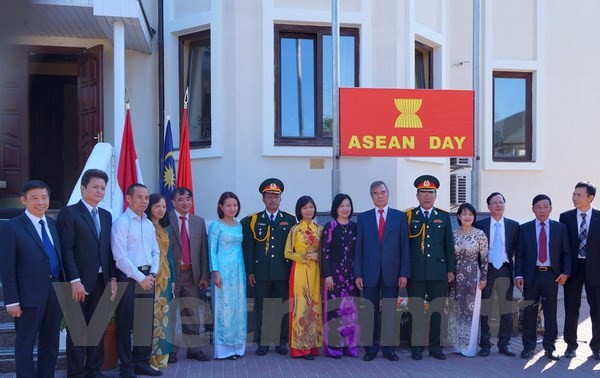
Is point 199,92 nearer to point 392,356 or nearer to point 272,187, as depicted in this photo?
point 272,187

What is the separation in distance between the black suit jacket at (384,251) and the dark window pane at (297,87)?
318cm

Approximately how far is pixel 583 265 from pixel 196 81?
6256mm

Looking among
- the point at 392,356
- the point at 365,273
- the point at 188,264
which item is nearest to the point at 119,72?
the point at 188,264

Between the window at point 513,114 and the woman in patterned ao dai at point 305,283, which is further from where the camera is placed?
the window at point 513,114

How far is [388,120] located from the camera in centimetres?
790

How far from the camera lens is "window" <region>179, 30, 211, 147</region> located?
973 centimetres

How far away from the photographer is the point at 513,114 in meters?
11.7

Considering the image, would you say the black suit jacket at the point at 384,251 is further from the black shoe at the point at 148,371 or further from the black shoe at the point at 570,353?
the black shoe at the point at 148,371

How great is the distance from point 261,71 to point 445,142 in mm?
2924

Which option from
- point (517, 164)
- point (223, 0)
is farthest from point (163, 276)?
point (517, 164)

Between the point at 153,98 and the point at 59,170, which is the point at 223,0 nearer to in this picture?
the point at 153,98

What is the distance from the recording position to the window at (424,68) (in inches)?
408

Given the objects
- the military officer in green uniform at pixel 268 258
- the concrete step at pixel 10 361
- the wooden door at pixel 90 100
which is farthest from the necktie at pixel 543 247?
the wooden door at pixel 90 100

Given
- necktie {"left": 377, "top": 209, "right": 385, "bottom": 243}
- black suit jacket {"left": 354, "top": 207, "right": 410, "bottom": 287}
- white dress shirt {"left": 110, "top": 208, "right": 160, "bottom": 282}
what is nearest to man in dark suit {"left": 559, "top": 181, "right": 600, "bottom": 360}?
black suit jacket {"left": 354, "top": 207, "right": 410, "bottom": 287}
